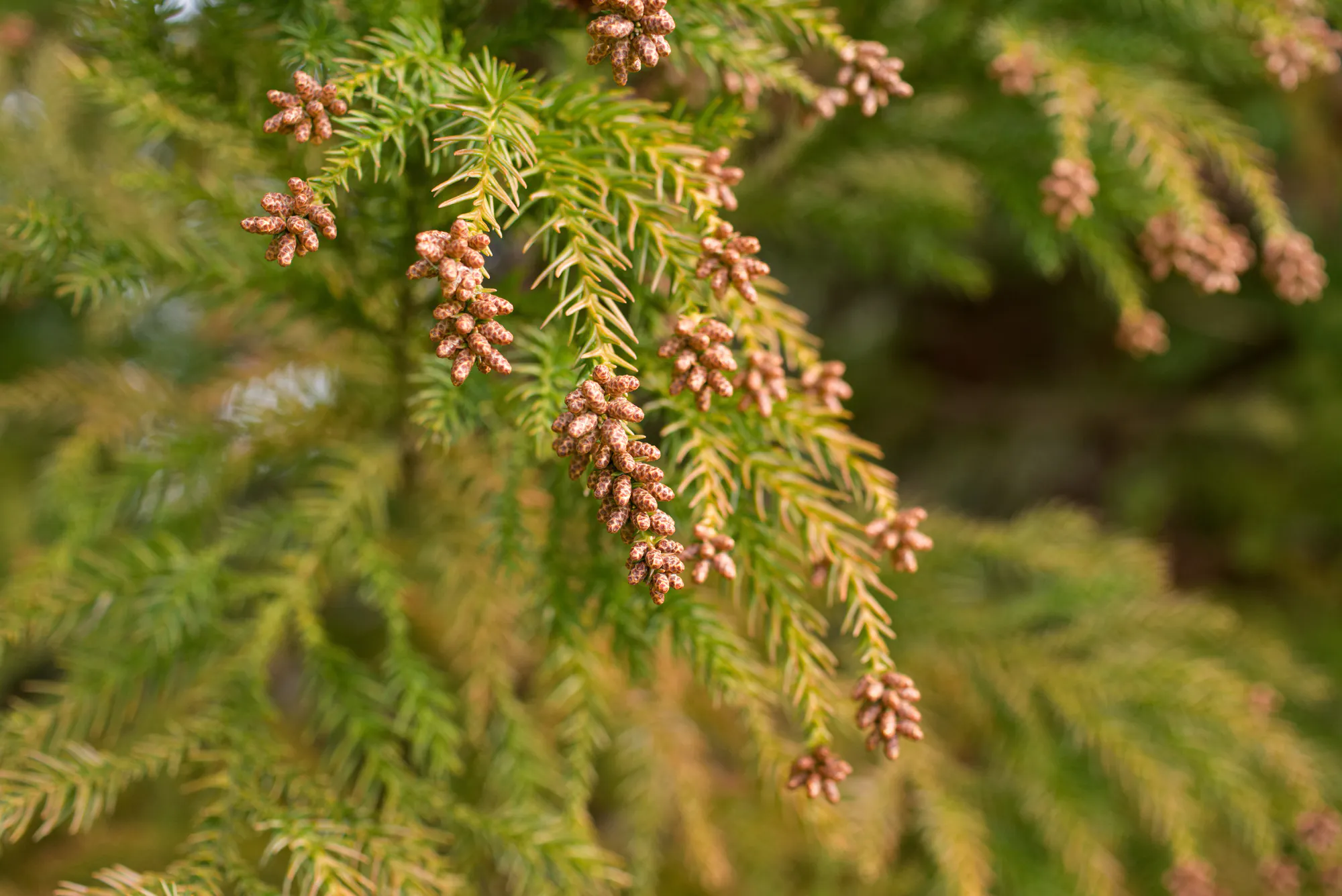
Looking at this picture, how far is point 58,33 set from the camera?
1.75 metres

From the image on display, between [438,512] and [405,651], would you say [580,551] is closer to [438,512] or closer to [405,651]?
[405,651]

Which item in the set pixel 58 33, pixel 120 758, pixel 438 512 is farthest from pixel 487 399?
pixel 58 33

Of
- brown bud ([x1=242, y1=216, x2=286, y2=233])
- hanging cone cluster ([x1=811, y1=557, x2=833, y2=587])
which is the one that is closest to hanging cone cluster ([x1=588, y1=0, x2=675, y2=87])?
brown bud ([x1=242, y1=216, x2=286, y2=233])

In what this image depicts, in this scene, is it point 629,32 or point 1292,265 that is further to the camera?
point 1292,265

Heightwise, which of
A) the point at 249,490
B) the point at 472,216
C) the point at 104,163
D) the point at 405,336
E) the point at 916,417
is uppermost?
the point at 472,216

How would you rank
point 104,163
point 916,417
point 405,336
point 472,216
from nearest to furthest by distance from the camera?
point 472,216 < point 405,336 < point 104,163 < point 916,417

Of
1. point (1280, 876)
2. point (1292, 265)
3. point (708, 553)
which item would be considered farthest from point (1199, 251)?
point (1280, 876)

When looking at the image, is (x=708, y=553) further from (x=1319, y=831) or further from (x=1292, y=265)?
(x=1319, y=831)

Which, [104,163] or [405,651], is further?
[104,163]

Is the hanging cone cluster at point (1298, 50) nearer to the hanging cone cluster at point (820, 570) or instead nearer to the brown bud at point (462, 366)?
the hanging cone cluster at point (820, 570)

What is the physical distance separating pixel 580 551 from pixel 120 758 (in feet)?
1.73

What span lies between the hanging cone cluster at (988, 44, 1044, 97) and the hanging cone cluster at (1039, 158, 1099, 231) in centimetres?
11

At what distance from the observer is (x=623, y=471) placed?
2.01 ft

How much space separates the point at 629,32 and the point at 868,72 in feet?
1.13
